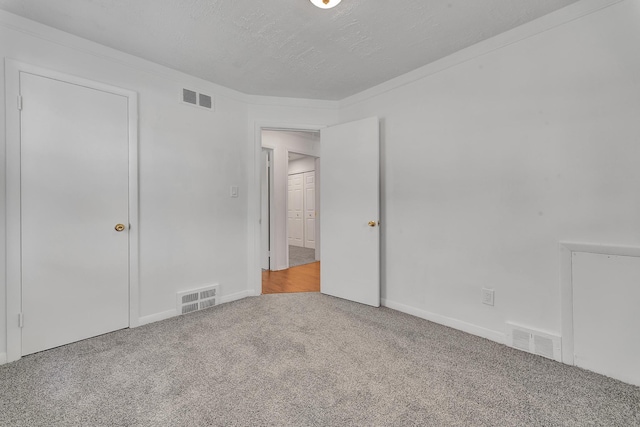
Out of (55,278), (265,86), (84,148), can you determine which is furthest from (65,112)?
(265,86)

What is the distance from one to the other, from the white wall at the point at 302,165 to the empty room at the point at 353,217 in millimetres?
4025

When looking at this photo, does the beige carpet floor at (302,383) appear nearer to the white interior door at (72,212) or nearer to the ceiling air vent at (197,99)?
the white interior door at (72,212)

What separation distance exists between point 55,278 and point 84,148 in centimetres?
103

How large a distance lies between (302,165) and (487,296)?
5.82 metres

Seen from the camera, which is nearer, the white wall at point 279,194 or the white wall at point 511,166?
the white wall at point 511,166

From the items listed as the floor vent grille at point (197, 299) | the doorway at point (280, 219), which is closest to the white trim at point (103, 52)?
the doorway at point (280, 219)

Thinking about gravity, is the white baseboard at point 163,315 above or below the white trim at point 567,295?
below

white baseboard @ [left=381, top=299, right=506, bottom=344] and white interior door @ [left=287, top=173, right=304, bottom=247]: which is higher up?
white interior door @ [left=287, top=173, right=304, bottom=247]

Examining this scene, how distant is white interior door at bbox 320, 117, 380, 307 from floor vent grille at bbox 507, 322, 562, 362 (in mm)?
1221

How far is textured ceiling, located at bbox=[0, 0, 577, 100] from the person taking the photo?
189 cm

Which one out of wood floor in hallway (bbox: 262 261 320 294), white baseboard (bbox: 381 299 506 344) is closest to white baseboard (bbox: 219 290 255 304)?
wood floor in hallway (bbox: 262 261 320 294)

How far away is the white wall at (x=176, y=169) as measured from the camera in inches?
90.4

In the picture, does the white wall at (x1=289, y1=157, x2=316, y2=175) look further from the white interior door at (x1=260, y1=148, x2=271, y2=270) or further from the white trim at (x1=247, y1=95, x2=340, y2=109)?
the white trim at (x1=247, y1=95, x2=340, y2=109)

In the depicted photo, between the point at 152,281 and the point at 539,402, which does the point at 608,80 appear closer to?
the point at 539,402
